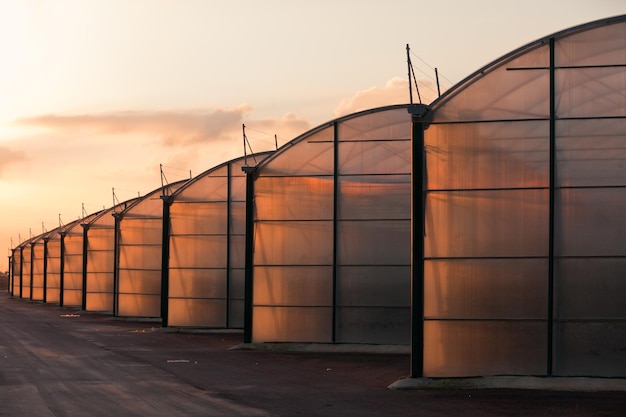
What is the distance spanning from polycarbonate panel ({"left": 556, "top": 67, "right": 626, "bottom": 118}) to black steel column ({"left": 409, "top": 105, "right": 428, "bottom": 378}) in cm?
375

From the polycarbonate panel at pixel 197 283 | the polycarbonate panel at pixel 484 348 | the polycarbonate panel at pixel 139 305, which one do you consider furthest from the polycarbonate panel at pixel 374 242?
the polycarbonate panel at pixel 139 305

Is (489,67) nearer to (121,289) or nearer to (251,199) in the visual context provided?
(251,199)

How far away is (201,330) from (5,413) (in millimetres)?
29554

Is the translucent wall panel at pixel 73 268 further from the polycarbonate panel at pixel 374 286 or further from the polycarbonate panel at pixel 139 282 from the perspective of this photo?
the polycarbonate panel at pixel 374 286

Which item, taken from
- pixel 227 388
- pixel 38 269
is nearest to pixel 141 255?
Answer: pixel 227 388

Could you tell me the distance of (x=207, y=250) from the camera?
5175cm

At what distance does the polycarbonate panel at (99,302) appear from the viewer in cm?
7850

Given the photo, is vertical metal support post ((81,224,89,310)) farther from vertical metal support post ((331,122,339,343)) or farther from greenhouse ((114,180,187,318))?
vertical metal support post ((331,122,339,343))

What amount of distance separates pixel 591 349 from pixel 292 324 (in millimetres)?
15947

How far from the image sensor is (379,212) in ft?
128

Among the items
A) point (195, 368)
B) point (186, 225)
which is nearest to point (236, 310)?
point (186, 225)

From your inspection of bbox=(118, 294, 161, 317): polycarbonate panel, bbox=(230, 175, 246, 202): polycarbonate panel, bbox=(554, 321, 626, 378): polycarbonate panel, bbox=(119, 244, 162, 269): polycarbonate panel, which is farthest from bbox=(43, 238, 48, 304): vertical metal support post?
bbox=(554, 321, 626, 378): polycarbonate panel

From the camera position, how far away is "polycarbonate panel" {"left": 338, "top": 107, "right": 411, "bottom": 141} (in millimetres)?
38500

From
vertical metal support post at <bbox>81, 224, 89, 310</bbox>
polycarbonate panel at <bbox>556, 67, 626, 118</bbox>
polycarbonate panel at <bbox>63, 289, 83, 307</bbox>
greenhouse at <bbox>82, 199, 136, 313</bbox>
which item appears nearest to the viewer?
polycarbonate panel at <bbox>556, 67, 626, 118</bbox>
